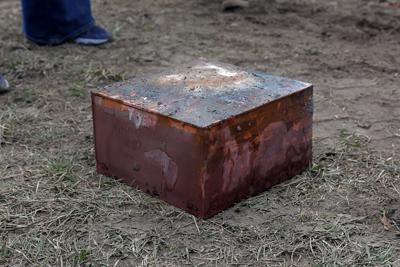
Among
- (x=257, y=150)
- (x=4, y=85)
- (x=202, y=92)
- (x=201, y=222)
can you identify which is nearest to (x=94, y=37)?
(x=4, y=85)

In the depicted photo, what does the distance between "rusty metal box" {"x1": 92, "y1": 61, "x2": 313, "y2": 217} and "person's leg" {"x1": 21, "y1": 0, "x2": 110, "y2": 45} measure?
1741 mm

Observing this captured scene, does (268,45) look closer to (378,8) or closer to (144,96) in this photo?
(378,8)

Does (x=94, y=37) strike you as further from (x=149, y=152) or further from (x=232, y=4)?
(x=149, y=152)

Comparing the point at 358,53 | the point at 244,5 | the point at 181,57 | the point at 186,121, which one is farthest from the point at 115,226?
the point at 244,5

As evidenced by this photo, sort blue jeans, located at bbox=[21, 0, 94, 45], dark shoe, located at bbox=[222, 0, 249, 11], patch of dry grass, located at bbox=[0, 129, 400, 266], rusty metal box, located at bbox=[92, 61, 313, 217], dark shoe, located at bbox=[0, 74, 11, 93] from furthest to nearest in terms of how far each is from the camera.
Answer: dark shoe, located at bbox=[222, 0, 249, 11] < blue jeans, located at bbox=[21, 0, 94, 45] < dark shoe, located at bbox=[0, 74, 11, 93] < rusty metal box, located at bbox=[92, 61, 313, 217] < patch of dry grass, located at bbox=[0, 129, 400, 266]

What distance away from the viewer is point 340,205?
88.2 inches

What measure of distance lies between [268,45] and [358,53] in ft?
1.66

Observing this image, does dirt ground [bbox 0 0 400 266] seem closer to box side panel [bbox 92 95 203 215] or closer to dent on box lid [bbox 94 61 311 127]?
box side panel [bbox 92 95 203 215]

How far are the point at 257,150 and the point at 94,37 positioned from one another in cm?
211

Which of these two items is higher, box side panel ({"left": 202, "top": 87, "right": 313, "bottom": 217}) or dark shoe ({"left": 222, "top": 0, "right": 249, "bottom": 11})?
box side panel ({"left": 202, "top": 87, "right": 313, "bottom": 217})

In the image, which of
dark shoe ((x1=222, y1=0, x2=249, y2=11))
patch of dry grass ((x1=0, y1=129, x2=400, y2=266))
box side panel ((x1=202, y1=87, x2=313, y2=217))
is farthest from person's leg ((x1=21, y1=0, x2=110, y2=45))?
box side panel ((x1=202, y1=87, x2=313, y2=217))

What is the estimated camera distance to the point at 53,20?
13.2 ft

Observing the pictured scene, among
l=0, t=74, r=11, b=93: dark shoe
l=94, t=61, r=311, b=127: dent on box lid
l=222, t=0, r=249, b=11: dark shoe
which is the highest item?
l=94, t=61, r=311, b=127: dent on box lid

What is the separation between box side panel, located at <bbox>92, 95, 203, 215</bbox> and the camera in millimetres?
2090
